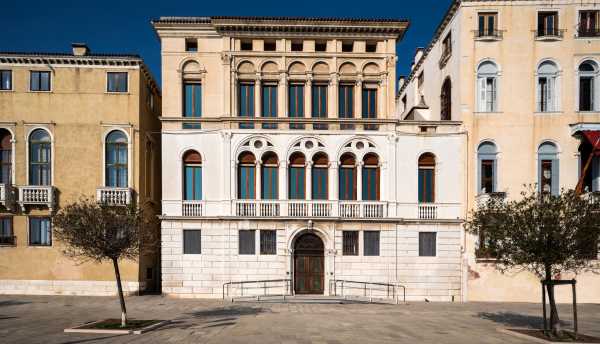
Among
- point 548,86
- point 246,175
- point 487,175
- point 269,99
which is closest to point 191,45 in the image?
point 269,99

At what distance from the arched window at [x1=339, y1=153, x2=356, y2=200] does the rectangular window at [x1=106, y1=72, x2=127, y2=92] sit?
51.2 ft

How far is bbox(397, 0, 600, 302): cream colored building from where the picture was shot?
27906 mm

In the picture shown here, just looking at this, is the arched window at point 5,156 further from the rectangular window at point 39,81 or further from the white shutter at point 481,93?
the white shutter at point 481,93

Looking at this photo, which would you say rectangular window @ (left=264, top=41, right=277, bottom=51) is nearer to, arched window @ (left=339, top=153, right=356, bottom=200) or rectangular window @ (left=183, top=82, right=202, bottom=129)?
rectangular window @ (left=183, top=82, right=202, bottom=129)

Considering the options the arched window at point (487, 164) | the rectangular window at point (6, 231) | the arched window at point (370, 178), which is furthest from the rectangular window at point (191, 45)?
the arched window at point (487, 164)

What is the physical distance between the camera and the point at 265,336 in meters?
16.7

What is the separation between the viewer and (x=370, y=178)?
93.2 ft

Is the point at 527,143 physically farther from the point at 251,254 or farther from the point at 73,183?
the point at 73,183

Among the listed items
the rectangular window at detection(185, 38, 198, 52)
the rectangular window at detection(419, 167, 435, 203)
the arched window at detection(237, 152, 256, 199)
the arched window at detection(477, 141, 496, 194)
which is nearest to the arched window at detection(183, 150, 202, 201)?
the arched window at detection(237, 152, 256, 199)

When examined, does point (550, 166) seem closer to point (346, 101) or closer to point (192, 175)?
point (346, 101)

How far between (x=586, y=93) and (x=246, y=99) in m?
22.7

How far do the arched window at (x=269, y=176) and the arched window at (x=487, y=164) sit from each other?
13.4m

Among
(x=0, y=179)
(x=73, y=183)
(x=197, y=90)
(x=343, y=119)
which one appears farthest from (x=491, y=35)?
(x=0, y=179)

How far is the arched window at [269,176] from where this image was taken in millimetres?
28094
